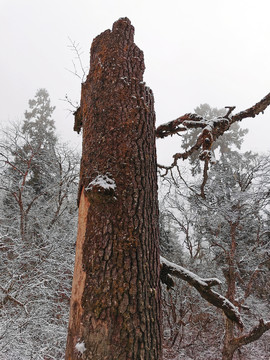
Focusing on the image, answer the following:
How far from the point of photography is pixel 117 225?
57.4 inches

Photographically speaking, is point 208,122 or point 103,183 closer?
point 103,183

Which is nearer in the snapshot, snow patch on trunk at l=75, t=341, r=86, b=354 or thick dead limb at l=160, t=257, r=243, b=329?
snow patch on trunk at l=75, t=341, r=86, b=354

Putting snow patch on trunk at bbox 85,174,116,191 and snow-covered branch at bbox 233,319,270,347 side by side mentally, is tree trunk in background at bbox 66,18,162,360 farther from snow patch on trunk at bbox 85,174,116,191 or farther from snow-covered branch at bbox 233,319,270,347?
snow-covered branch at bbox 233,319,270,347

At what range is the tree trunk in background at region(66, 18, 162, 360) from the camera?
1234mm

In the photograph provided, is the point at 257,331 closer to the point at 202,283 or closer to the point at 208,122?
the point at 202,283

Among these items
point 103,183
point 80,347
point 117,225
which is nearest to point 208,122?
point 103,183

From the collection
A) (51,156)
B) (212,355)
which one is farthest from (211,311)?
(51,156)

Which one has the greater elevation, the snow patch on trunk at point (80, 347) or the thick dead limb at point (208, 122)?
the thick dead limb at point (208, 122)

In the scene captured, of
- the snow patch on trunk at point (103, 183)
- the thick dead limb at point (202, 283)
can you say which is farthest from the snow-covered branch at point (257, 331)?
the snow patch on trunk at point (103, 183)

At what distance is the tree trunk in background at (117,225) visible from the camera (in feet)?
4.05

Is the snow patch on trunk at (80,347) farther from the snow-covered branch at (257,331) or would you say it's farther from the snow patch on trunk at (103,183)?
the snow-covered branch at (257,331)

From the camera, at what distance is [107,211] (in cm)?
150

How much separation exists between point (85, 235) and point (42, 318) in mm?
6366

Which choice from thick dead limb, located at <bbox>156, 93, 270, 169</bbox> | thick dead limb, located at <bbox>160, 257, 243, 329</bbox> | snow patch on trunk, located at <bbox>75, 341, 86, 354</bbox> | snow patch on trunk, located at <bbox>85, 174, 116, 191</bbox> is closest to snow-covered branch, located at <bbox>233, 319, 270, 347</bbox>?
thick dead limb, located at <bbox>160, 257, 243, 329</bbox>
